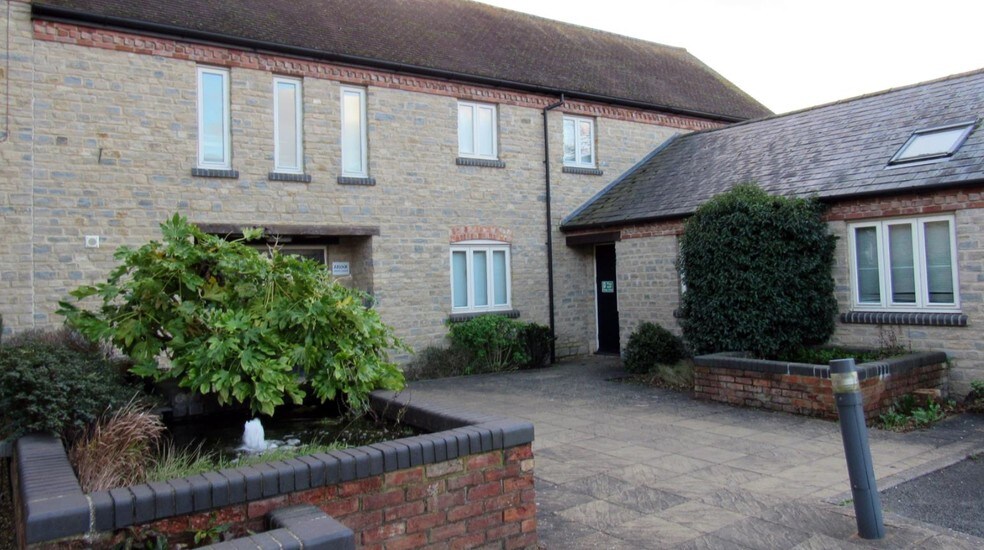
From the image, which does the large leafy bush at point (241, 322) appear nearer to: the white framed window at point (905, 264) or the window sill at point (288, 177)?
the window sill at point (288, 177)

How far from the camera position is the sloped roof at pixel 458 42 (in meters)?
11.3

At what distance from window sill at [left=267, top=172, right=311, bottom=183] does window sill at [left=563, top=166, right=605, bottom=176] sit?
571 centimetres

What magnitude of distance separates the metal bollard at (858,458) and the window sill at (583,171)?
10858mm

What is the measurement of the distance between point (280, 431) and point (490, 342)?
A: 8.08 m

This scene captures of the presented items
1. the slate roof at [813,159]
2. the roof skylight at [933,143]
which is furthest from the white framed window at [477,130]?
the roof skylight at [933,143]

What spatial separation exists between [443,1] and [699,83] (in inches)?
289

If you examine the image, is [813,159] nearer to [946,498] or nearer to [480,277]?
[480,277]

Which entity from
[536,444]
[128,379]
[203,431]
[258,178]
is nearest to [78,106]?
[258,178]

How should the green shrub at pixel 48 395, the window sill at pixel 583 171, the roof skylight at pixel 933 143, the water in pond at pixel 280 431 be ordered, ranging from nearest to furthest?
the green shrub at pixel 48 395 < the water in pond at pixel 280 431 < the roof skylight at pixel 933 143 < the window sill at pixel 583 171

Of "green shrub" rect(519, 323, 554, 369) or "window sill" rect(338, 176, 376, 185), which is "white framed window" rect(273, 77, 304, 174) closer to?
"window sill" rect(338, 176, 376, 185)

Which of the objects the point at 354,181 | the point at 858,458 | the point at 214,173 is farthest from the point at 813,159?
the point at 214,173

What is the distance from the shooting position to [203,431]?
216 inches

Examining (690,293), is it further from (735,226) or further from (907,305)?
(907,305)

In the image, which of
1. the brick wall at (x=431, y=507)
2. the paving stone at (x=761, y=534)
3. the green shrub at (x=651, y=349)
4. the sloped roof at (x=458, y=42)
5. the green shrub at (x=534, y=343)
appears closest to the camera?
the brick wall at (x=431, y=507)
